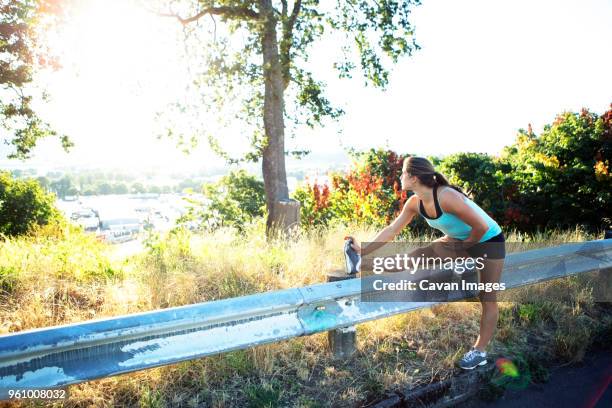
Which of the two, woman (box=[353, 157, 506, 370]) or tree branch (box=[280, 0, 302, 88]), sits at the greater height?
tree branch (box=[280, 0, 302, 88])

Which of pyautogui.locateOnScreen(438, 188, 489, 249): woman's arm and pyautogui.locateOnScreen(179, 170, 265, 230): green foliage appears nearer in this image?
pyautogui.locateOnScreen(438, 188, 489, 249): woman's arm

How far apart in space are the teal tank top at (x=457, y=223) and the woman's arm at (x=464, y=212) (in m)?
0.05

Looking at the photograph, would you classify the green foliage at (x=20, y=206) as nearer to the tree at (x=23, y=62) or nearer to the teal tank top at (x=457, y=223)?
the tree at (x=23, y=62)

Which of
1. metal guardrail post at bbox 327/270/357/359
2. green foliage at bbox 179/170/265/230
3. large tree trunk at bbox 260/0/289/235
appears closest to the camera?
metal guardrail post at bbox 327/270/357/359

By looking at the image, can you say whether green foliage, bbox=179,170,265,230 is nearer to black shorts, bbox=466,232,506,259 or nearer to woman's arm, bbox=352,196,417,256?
woman's arm, bbox=352,196,417,256

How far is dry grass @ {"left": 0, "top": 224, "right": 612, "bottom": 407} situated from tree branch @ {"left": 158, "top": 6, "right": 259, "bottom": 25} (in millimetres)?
4845

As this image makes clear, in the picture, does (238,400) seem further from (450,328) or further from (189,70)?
(189,70)

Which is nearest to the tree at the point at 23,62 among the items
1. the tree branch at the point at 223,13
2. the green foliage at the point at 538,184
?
the tree branch at the point at 223,13

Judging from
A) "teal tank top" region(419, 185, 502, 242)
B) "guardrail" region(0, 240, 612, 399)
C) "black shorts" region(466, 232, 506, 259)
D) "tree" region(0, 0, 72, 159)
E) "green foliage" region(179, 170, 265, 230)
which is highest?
"tree" region(0, 0, 72, 159)

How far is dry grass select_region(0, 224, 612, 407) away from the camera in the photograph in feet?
8.64

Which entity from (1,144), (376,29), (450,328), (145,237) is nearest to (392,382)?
(450,328)

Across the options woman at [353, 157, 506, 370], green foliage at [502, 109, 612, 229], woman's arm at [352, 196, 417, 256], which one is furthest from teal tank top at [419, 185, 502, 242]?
green foliage at [502, 109, 612, 229]

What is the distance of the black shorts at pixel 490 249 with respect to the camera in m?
3.17

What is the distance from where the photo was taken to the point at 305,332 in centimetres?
266
